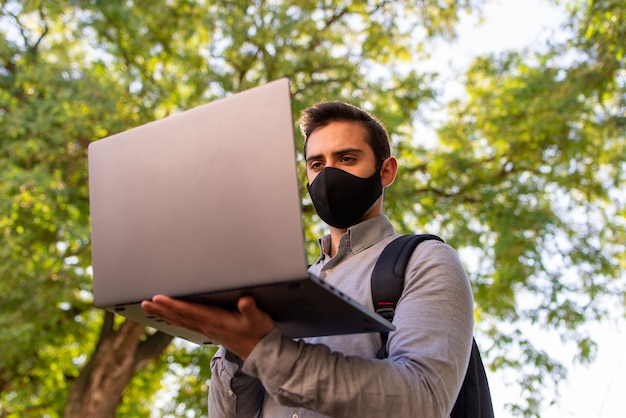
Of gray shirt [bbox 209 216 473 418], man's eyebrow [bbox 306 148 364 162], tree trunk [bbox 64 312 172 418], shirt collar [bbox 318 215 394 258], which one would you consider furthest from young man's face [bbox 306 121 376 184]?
tree trunk [bbox 64 312 172 418]

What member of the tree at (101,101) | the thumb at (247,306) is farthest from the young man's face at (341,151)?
the tree at (101,101)

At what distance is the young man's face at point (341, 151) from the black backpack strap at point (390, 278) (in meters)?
0.31

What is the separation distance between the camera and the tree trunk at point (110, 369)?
816cm

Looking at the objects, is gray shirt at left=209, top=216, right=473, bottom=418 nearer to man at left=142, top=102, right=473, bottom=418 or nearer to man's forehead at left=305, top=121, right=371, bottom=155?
man at left=142, top=102, right=473, bottom=418

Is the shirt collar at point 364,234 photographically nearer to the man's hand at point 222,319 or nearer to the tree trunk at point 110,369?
the man's hand at point 222,319

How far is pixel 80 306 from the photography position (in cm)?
884

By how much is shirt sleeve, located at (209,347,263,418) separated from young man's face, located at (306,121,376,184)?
647 mm

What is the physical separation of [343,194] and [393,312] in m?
0.46

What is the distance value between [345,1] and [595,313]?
20.5 feet

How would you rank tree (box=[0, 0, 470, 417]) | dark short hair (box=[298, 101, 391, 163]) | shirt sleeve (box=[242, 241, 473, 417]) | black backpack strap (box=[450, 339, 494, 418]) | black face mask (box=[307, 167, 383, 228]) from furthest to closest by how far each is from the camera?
tree (box=[0, 0, 470, 417]) < dark short hair (box=[298, 101, 391, 163]) < black face mask (box=[307, 167, 383, 228]) < black backpack strap (box=[450, 339, 494, 418]) < shirt sleeve (box=[242, 241, 473, 417])

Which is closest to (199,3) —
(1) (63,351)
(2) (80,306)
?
(2) (80,306)

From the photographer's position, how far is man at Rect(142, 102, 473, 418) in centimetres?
128

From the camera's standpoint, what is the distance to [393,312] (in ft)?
5.35

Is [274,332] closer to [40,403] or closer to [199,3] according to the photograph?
[199,3]
